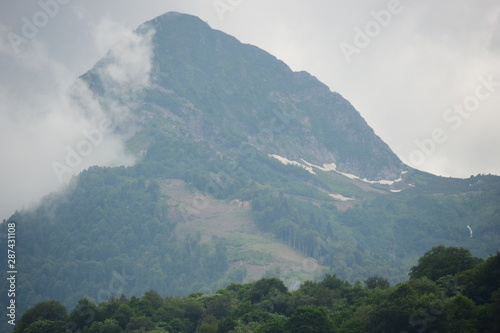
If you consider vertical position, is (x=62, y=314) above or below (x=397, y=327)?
above

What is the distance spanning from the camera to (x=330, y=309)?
100938 mm

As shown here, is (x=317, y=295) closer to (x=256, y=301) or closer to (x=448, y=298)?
(x=256, y=301)

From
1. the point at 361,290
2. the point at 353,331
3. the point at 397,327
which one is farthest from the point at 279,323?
the point at 361,290

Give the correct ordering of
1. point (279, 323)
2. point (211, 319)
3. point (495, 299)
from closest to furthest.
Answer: point (495, 299), point (279, 323), point (211, 319)

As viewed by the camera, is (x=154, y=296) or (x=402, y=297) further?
(x=154, y=296)

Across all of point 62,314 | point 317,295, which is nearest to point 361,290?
point 317,295

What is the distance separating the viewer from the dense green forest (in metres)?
72.6

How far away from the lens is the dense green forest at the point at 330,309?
7256 cm

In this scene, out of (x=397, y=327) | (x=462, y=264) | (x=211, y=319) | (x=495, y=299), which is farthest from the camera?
(x=211, y=319)

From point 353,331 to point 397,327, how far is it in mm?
6558

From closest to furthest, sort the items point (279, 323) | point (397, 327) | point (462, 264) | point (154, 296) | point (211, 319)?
point (397, 327) < point (279, 323) < point (462, 264) < point (211, 319) < point (154, 296)

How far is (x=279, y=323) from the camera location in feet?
287

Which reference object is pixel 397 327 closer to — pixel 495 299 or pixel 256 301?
pixel 495 299

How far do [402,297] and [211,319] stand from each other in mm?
38517
